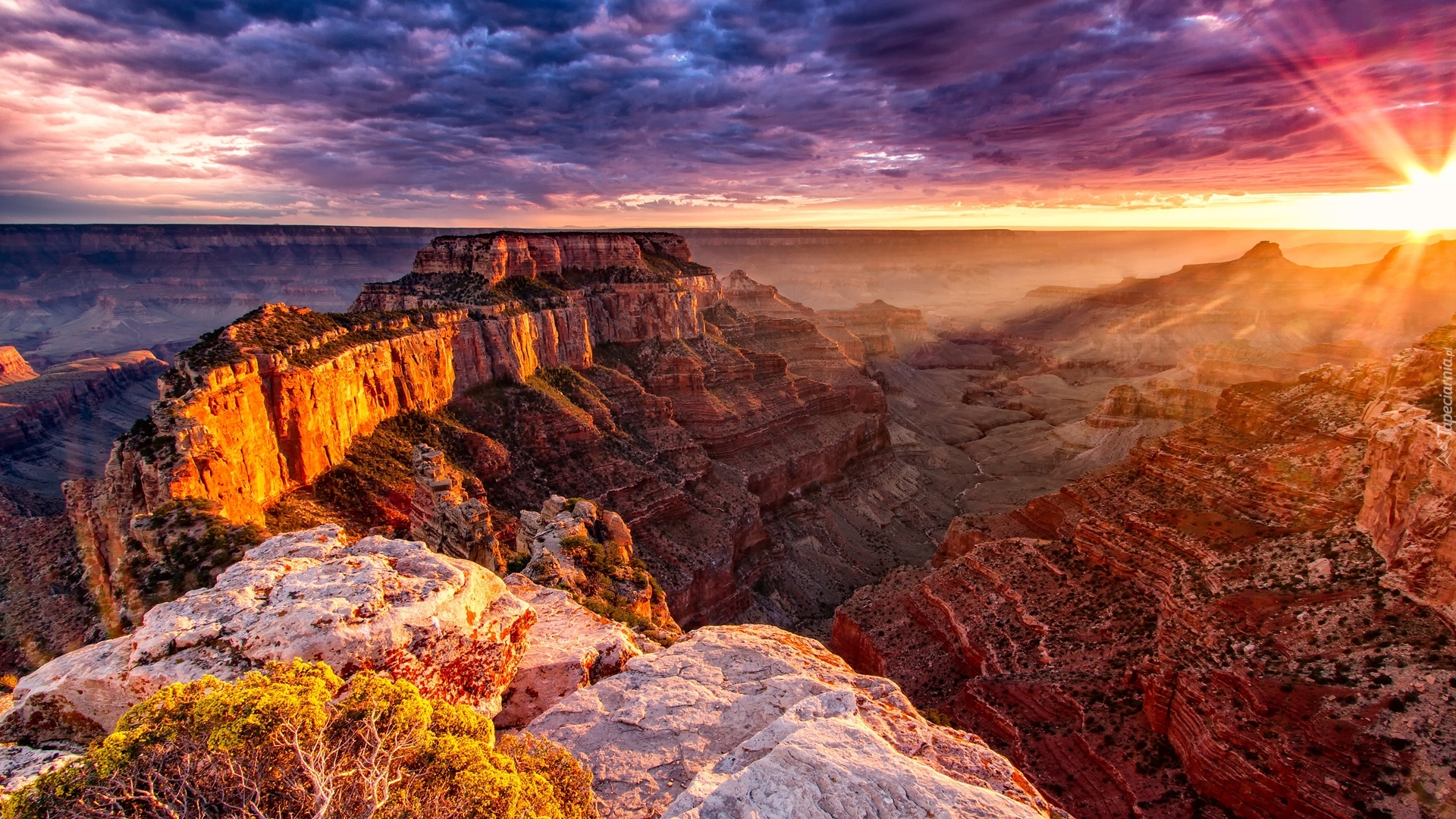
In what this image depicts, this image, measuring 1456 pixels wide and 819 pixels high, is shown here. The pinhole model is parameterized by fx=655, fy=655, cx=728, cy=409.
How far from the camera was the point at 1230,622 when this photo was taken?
26.4m

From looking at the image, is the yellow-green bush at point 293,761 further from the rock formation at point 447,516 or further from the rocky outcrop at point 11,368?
the rocky outcrop at point 11,368

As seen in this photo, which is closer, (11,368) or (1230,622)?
(1230,622)

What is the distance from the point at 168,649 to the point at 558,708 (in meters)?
7.76

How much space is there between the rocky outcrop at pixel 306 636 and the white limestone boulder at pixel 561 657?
605 millimetres

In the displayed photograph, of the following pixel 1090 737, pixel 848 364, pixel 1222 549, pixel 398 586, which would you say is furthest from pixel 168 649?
pixel 848 364

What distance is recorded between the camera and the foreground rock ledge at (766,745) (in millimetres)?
11062

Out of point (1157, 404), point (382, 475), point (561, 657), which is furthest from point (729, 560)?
point (1157, 404)

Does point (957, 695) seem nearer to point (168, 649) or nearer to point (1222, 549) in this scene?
point (1222, 549)

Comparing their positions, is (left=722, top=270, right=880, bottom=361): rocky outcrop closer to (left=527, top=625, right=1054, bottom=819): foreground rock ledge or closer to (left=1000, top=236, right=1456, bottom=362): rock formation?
(left=1000, top=236, right=1456, bottom=362): rock formation

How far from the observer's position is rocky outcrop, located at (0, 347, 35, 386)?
400 feet

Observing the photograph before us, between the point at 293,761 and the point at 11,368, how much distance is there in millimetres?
174117

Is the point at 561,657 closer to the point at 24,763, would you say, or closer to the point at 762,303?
the point at 24,763

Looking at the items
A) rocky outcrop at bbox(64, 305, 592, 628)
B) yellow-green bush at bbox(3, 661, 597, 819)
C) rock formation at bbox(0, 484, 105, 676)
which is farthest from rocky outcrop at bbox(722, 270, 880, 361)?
yellow-green bush at bbox(3, 661, 597, 819)

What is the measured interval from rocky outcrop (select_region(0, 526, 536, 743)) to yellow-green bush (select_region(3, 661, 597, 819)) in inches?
77.2
